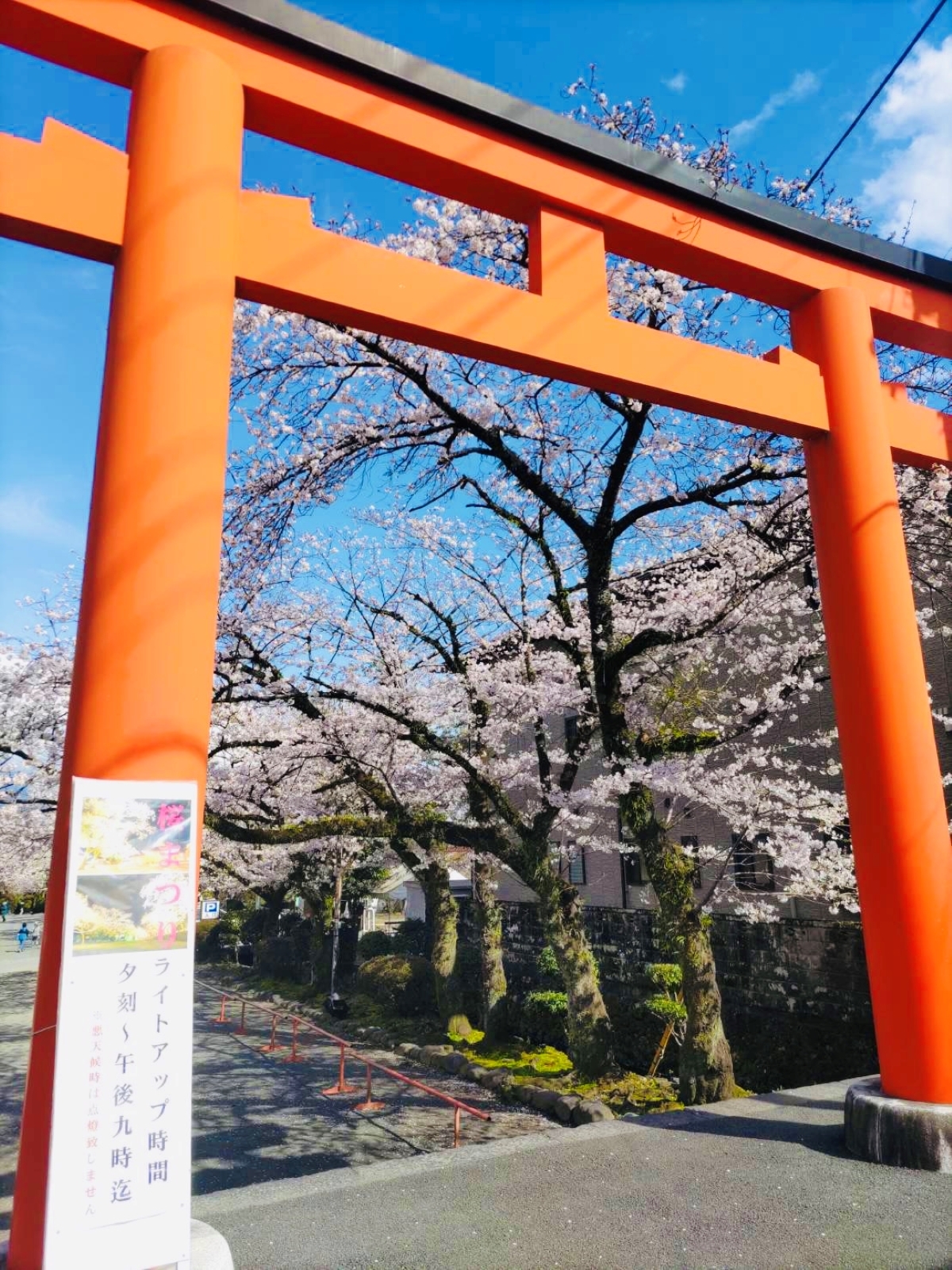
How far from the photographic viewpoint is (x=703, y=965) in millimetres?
8555

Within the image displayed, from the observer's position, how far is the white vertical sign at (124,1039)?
2539 mm

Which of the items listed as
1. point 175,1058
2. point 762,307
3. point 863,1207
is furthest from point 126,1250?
point 762,307

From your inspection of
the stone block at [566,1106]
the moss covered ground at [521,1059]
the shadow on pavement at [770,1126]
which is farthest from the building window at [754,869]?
the shadow on pavement at [770,1126]

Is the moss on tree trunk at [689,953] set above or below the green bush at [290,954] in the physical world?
above

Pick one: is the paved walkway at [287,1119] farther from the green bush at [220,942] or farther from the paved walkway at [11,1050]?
the green bush at [220,942]

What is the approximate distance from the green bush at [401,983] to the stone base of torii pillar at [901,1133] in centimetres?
1347

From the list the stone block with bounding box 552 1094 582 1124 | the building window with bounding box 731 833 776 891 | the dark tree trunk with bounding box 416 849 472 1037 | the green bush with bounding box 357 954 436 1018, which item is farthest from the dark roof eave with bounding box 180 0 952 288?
the green bush with bounding box 357 954 436 1018

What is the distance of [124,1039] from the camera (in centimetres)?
267

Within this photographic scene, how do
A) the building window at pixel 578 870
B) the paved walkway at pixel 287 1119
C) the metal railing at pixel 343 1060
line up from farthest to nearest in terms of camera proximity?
1. the building window at pixel 578 870
2. the paved walkway at pixel 287 1119
3. the metal railing at pixel 343 1060

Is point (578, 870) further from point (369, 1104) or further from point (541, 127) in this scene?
point (541, 127)

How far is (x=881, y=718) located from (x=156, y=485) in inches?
160

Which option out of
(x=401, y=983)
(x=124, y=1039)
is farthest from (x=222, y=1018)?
(x=124, y=1039)

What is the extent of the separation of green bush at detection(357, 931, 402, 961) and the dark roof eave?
19320 mm

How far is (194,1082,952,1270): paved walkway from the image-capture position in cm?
344
